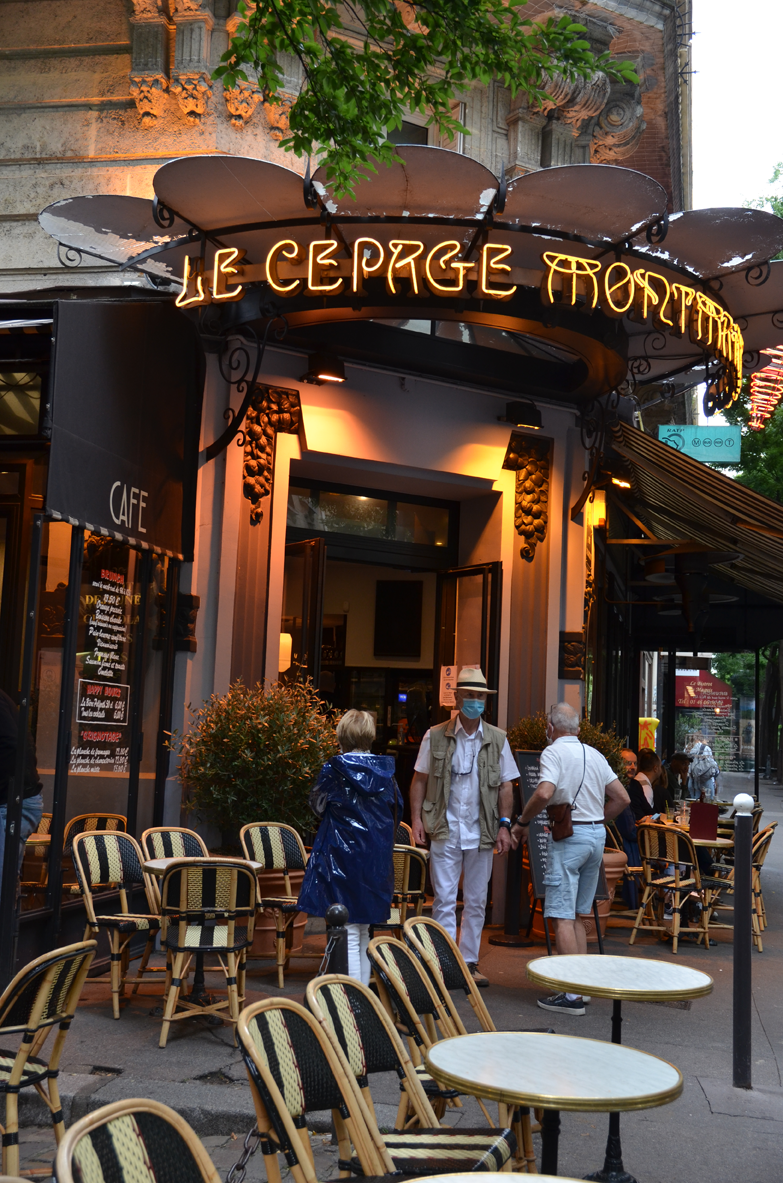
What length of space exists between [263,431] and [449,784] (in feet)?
11.3

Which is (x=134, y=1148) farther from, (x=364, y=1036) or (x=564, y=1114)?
(x=564, y=1114)

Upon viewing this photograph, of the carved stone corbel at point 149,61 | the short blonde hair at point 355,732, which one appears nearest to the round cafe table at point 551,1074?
the short blonde hair at point 355,732

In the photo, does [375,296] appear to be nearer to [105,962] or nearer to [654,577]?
[105,962]

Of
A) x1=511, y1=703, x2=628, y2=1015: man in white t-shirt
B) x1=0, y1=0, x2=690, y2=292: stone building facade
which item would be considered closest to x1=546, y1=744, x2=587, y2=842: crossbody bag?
x1=511, y1=703, x2=628, y2=1015: man in white t-shirt

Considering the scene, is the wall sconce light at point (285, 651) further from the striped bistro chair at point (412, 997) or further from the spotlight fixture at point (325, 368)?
the striped bistro chair at point (412, 997)

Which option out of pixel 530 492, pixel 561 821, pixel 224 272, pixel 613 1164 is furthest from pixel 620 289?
pixel 613 1164

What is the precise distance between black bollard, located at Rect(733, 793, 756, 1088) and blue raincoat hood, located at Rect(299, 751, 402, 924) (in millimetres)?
1871

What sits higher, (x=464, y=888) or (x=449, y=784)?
(x=449, y=784)

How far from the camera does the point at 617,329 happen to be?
9375mm

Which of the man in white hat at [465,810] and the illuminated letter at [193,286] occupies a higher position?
the illuminated letter at [193,286]

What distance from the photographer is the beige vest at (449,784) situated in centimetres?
799

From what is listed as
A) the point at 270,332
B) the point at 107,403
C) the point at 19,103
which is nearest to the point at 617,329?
the point at 270,332

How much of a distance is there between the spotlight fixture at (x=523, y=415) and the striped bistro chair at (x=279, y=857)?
4436mm

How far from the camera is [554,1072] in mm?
3432
